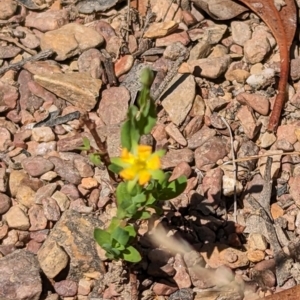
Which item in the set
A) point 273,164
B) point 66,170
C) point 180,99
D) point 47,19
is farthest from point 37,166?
point 273,164

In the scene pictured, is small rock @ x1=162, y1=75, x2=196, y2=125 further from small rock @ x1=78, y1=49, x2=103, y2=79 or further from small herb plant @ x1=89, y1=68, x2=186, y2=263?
small herb plant @ x1=89, y1=68, x2=186, y2=263

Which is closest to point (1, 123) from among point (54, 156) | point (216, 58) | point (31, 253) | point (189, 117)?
point (54, 156)

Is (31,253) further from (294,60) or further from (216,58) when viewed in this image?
(294,60)

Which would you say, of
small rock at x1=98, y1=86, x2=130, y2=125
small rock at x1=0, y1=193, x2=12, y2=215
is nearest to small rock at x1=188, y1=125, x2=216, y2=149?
small rock at x1=98, y1=86, x2=130, y2=125

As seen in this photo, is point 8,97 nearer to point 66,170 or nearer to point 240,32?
point 66,170

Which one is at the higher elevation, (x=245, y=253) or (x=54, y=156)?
(x=54, y=156)
